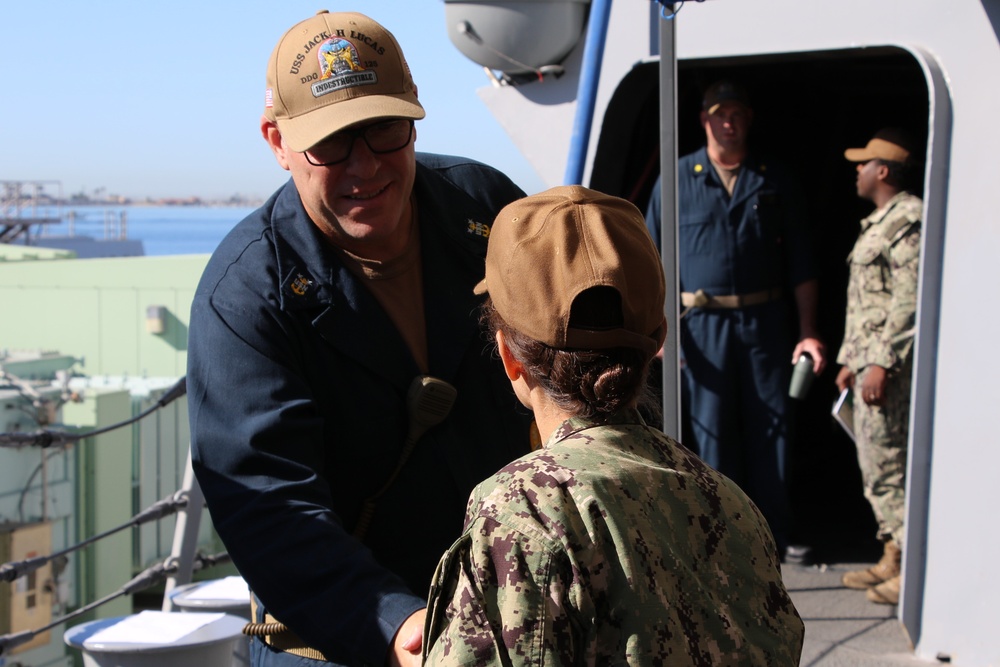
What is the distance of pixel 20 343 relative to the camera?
1312cm

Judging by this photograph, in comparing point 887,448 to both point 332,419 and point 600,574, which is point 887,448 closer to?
point 332,419

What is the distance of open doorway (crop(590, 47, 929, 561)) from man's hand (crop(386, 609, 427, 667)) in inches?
160

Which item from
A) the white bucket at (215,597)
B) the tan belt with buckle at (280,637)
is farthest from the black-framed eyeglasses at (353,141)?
the white bucket at (215,597)

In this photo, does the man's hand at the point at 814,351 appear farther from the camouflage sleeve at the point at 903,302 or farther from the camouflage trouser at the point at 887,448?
the camouflage sleeve at the point at 903,302

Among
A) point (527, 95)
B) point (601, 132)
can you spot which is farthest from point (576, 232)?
point (527, 95)

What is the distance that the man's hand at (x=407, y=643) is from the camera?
1590 mm

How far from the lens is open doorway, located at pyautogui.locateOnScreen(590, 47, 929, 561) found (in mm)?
5758

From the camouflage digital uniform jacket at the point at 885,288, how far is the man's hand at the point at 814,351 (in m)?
0.14

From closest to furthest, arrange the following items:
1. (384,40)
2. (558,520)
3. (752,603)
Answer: (558,520), (752,603), (384,40)

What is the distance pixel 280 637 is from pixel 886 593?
316 cm

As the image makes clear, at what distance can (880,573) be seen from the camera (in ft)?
15.0

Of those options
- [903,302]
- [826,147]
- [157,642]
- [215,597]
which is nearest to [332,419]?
[157,642]

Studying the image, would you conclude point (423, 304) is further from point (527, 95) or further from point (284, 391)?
point (527, 95)

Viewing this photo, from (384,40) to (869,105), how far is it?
15.7 feet
